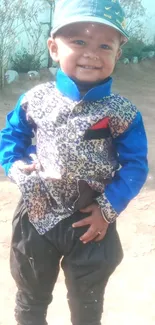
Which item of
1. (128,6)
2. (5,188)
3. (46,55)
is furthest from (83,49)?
(128,6)

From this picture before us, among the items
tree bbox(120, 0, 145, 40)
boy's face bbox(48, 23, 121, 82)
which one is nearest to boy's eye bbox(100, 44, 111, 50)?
boy's face bbox(48, 23, 121, 82)

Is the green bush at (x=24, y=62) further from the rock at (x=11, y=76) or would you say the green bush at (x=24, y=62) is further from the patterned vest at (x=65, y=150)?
the patterned vest at (x=65, y=150)

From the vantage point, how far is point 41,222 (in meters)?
1.95

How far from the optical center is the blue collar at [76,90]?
185 cm

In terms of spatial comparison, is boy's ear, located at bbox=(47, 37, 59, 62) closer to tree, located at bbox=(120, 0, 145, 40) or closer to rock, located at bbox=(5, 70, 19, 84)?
rock, located at bbox=(5, 70, 19, 84)

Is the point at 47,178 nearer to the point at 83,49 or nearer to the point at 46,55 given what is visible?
the point at 83,49

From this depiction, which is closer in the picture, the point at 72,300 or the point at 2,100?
the point at 72,300

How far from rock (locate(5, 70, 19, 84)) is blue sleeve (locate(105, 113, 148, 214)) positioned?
578cm

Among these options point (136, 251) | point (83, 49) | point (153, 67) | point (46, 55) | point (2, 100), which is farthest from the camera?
point (153, 67)

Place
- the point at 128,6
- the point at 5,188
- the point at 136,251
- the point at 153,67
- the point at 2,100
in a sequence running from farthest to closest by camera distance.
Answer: the point at 153,67 < the point at 128,6 < the point at 2,100 < the point at 5,188 < the point at 136,251

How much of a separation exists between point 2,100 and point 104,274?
507 centimetres

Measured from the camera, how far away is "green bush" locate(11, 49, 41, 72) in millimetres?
7891

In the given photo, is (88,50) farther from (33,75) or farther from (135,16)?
(135,16)

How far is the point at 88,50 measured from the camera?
1.83 meters
